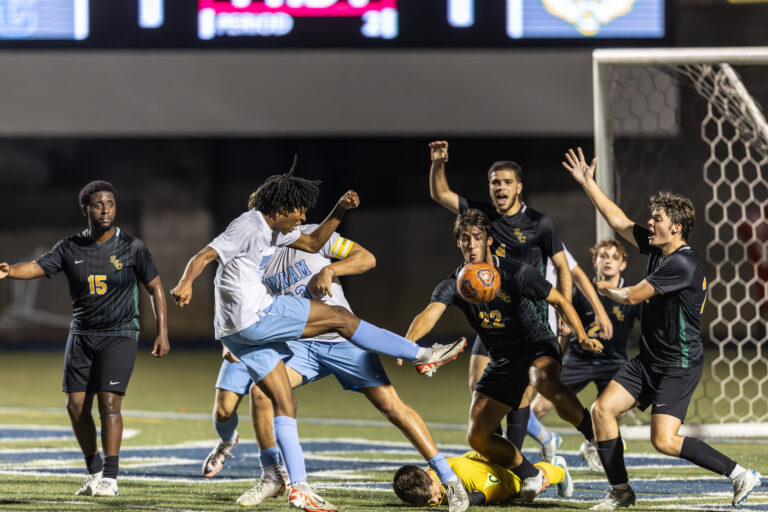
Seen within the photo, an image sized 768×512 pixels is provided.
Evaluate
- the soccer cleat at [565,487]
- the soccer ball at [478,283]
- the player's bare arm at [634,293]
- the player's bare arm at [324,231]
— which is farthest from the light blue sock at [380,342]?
the soccer cleat at [565,487]

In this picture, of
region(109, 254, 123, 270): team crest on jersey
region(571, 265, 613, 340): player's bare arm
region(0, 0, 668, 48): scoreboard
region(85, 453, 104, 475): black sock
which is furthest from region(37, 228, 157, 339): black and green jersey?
region(0, 0, 668, 48): scoreboard

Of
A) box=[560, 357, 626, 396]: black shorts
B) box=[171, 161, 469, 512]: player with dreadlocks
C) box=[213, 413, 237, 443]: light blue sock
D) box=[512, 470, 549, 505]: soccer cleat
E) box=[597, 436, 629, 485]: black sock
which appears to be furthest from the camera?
box=[560, 357, 626, 396]: black shorts

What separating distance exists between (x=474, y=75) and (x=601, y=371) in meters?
9.88

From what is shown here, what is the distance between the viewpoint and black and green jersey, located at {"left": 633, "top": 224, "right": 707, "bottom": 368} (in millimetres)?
5309

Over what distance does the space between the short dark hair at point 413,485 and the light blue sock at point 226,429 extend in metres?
1.42

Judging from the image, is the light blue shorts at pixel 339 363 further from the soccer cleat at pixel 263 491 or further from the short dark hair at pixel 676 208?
the short dark hair at pixel 676 208

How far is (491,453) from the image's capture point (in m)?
5.63

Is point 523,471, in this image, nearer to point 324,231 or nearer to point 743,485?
point 743,485

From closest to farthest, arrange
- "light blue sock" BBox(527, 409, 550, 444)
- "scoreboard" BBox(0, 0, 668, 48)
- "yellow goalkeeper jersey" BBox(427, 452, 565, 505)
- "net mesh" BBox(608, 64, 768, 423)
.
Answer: "yellow goalkeeper jersey" BBox(427, 452, 565, 505), "light blue sock" BBox(527, 409, 550, 444), "net mesh" BBox(608, 64, 768, 423), "scoreboard" BBox(0, 0, 668, 48)

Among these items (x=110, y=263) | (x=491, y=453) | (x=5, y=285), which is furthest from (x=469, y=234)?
(x=5, y=285)

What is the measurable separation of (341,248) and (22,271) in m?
1.77

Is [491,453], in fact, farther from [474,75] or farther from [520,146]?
[520,146]

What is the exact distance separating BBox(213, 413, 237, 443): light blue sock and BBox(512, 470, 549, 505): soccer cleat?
183 cm

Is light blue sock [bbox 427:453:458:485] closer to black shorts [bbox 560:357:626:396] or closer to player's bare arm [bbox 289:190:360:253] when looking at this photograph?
player's bare arm [bbox 289:190:360:253]
